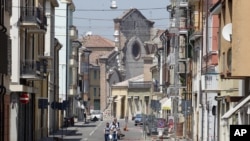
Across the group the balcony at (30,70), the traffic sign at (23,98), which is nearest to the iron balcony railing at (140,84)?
the balcony at (30,70)

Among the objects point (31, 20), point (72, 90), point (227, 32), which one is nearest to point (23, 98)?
point (31, 20)

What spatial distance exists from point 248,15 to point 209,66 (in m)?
20.9

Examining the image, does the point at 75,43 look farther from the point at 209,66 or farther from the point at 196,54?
the point at 209,66

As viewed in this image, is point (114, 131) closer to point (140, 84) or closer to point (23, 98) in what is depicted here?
point (23, 98)

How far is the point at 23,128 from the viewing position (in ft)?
167

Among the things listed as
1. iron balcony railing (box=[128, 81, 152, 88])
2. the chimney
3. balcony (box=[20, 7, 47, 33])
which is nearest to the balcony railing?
iron balcony railing (box=[128, 81, 152, 88])

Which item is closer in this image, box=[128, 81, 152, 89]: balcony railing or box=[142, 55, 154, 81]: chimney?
box=[128, 81, 152, 89]: balcony railing

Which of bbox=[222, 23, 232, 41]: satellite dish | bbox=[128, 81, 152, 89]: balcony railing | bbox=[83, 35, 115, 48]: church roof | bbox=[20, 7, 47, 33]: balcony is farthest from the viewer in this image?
bbox=[83, 35, 115, 48]: church roof

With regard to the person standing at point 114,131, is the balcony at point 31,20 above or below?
above

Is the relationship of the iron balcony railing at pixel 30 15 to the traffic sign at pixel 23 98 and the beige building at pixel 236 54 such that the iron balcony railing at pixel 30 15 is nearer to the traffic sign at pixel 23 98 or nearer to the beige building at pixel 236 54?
the traffic sign at pixel 23 98

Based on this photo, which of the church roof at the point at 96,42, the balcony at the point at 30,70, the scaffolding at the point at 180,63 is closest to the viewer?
the balcony at the point at 30,70

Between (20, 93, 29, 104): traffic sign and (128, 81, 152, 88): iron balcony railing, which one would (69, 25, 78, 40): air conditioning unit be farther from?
(20, 93, 29, 104): traffic sign

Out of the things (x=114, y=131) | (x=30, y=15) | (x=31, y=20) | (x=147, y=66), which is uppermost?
(x=147, y=66)

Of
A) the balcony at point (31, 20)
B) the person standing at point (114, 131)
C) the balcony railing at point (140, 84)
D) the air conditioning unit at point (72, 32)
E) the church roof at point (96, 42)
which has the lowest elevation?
the person standing at point (114, 131)
